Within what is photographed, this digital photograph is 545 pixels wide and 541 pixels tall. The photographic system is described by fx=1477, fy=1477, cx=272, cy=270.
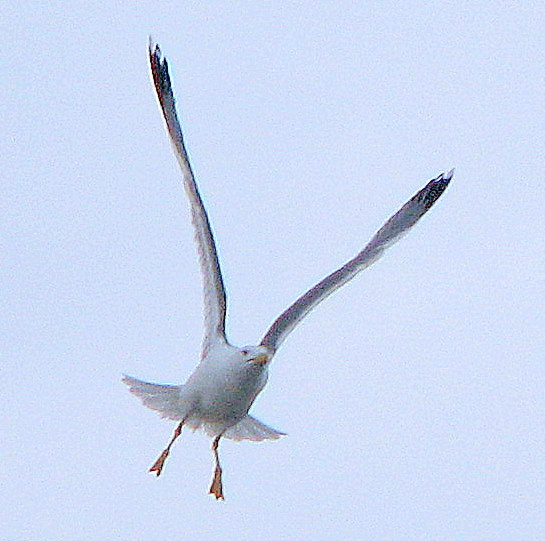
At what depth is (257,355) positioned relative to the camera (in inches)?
335

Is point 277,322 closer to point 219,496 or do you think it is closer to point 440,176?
point 219,496

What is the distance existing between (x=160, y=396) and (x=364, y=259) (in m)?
1.66

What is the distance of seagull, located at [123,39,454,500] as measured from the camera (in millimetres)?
8555

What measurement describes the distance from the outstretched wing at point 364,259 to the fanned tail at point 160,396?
2.15ft

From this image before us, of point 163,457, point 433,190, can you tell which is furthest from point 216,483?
point 433,190

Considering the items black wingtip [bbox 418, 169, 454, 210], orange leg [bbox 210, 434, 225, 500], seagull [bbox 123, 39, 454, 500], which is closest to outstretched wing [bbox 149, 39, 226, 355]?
seagull [bbox 123, 39, 454, 500]

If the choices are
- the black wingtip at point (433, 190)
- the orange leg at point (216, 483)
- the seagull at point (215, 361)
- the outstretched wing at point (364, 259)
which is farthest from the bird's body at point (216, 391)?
the black wingtip at point (433, 190)

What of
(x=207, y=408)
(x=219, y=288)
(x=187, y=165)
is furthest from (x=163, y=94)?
(x=207, y=408)

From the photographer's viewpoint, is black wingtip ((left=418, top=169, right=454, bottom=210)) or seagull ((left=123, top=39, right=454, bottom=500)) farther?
black wingtip ((left=418, top=169, right=454, bottom=210))

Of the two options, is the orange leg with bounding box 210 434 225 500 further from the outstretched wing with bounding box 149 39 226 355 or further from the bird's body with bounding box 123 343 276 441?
the outstretched wing with bounding box 149 39 226 355

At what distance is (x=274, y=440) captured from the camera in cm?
941

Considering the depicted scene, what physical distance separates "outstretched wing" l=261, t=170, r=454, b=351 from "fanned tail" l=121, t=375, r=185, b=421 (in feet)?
2.15

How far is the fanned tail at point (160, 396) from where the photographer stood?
9039 millimetres

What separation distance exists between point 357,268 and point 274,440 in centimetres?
122
